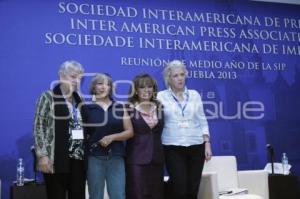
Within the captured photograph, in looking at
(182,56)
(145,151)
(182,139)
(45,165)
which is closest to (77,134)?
(45,165)

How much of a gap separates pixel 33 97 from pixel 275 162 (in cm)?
289

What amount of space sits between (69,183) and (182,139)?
0.89 meters

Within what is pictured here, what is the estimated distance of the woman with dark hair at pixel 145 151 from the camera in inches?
134

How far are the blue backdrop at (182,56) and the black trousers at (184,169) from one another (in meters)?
1.63

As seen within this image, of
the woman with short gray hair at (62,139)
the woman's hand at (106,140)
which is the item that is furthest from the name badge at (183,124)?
the woman with short gray hair at (62,139)

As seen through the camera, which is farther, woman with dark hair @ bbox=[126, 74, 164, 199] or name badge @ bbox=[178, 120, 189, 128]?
name badge @ bbox=[178, 120, 189, 128]

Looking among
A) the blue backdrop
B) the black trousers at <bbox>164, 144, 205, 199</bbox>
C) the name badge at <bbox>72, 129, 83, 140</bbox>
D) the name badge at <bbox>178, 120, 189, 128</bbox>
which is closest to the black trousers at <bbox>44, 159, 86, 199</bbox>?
the name badge at <bbox>72, 129, 83, 140</bbox>

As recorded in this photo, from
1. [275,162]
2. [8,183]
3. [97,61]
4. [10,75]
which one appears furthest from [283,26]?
[8,183]

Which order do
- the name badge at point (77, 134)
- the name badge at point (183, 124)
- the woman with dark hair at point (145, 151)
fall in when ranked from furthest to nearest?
the name badge at point (183, 124)
the woman with dark hair at point (145, 151)
the name badge at point (77, 134)

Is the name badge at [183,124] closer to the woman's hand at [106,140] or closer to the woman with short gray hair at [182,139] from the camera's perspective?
the woman with short gray hair at [182,139]

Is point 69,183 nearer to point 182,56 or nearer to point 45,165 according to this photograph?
point 45,165

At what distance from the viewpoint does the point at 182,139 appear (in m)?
3.49

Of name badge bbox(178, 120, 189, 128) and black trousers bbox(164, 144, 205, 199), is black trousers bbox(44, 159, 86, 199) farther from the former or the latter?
name badge bbox(178, 120, 189, 128)

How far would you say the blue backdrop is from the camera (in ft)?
15.4
